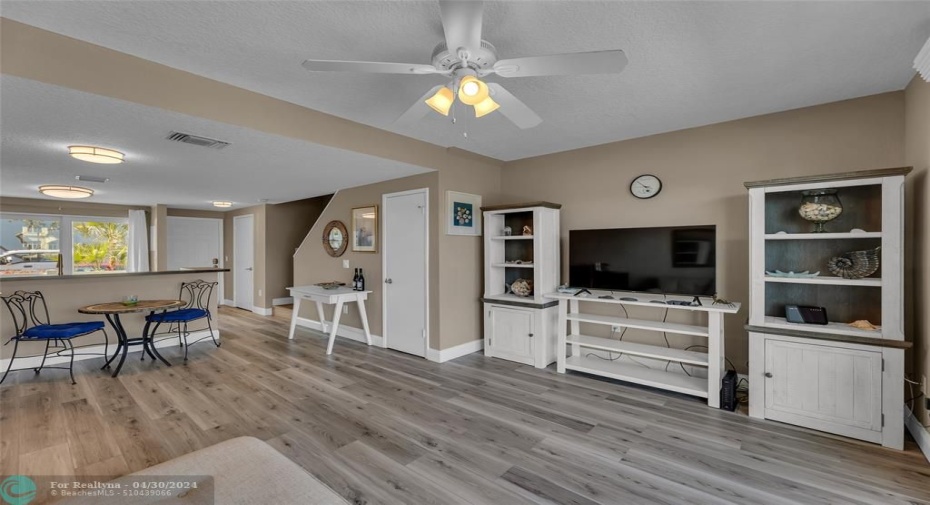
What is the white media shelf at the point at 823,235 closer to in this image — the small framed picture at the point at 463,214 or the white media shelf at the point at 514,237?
the white media shelf at the point at 514,237

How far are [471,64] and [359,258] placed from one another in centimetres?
389

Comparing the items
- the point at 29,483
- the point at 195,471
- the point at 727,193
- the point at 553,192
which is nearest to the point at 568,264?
the point at 553,192

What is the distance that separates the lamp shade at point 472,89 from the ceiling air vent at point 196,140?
90.1 inches

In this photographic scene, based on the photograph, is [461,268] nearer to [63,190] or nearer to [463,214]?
[463,214]

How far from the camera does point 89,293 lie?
174 inches

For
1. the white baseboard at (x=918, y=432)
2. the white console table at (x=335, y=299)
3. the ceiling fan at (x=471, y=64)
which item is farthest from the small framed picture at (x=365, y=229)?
the white baseboard at (x=918, y=432)

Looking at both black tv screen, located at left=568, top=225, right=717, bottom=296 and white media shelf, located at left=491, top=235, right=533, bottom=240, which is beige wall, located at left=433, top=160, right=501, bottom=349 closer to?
white media shelf, located at left=491, top=235, right=533, bottom=240

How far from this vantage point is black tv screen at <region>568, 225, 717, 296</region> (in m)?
3.29

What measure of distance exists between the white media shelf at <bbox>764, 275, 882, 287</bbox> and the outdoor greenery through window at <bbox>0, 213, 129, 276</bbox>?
9592mm

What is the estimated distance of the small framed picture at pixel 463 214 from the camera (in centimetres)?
433

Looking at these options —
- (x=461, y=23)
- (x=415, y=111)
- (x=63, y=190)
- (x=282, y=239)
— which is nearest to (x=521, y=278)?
(x=415, y=111)

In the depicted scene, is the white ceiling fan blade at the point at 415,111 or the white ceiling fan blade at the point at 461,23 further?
the white ceiling fan blade at the point at 415,111

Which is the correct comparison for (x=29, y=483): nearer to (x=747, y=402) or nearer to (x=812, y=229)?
(x=747, y=402)

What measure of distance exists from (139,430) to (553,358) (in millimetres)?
3606
